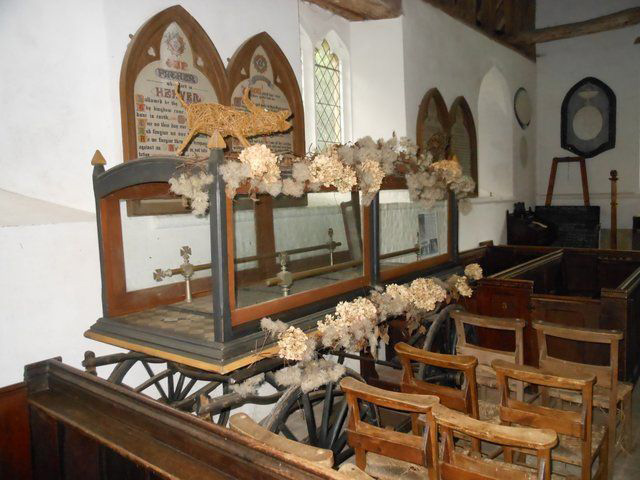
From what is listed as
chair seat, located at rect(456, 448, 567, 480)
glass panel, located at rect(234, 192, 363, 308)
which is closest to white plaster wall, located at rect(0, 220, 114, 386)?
glass panel, located at rect(234, 192, 363, 308)

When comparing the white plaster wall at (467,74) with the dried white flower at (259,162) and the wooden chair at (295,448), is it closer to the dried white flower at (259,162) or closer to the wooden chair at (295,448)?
the dried white flower at (259,162)

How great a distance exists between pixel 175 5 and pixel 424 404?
3.16 metres

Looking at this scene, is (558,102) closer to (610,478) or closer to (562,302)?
(562,302)

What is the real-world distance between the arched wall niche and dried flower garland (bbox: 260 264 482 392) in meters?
5.66

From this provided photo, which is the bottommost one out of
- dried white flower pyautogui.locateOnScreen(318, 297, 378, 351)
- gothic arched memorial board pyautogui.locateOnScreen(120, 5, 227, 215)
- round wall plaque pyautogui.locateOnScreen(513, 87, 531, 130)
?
dried white flower pyautogui.locateOnScreen(318, 297, 378, 351)

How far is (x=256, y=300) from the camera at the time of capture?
255 cm

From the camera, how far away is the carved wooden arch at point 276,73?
407 cm

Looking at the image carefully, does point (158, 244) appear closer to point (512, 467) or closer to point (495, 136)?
point (512, 467)

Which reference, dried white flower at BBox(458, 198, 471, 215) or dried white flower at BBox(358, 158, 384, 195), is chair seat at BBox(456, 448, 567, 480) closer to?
dried white flower at BBox(358, 158, 384, 195)

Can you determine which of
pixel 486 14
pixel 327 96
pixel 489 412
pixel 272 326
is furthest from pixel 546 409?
pixel 486 14

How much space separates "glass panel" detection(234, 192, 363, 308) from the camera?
99.0 inches

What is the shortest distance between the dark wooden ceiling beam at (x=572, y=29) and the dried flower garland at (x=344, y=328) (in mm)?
7376

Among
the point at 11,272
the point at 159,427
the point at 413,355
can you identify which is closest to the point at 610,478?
the point at 413,355

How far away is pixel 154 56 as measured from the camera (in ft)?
11.3
